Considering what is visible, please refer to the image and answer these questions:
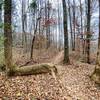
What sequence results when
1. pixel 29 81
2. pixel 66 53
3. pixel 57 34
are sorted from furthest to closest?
pixel 57 34, pixel 66 53, pixel 29 81

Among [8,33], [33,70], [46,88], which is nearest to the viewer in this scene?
[46,88]

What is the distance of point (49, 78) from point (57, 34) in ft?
151

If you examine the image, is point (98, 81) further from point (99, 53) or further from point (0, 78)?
point (0, 78)

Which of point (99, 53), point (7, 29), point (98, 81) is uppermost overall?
point (7, 29)

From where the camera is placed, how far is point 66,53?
15805 mm

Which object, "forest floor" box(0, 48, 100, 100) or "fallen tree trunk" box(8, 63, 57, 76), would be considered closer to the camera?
"forest floor" box(0, 48, 100, 100)

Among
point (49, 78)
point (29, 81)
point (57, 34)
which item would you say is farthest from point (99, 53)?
point (57, 34)

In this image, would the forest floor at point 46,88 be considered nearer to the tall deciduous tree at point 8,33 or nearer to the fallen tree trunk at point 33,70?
the fallen tree trunk at point 33,70

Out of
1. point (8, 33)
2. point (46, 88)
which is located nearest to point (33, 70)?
point (46, 88)

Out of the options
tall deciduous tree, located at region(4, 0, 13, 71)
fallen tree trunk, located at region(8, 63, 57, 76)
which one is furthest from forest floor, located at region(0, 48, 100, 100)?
tall deciduous tree, located at region(4, 0, 13, 71)

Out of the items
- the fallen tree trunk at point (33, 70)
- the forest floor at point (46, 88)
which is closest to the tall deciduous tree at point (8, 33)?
the fallen tree trunk at point (33, 70)

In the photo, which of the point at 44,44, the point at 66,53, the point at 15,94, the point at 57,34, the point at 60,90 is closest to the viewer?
the point at 15,94

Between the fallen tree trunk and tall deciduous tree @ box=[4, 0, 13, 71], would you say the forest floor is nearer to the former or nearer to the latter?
the fallen tree trunk

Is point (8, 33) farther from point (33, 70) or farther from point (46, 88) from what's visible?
point (46, 88)
